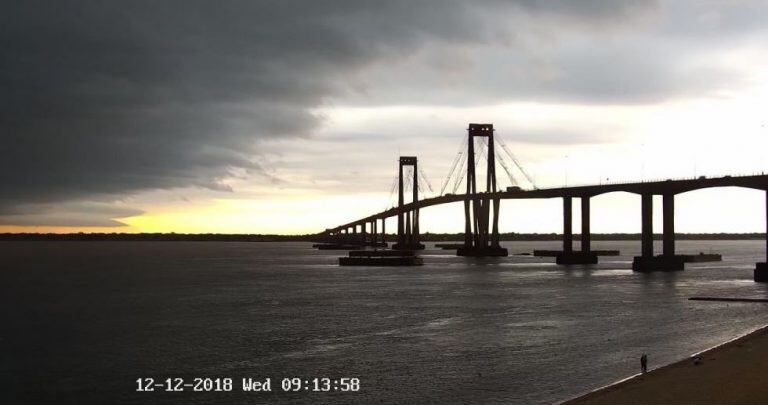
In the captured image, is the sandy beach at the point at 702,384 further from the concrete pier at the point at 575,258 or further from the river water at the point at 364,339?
the concrete pier at the point at 575,258

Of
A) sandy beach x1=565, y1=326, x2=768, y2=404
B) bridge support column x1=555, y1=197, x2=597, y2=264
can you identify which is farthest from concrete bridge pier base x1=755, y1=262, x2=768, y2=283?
sandy beach x1=565, y1=326, x2=768, y2=404

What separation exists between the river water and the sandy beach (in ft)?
11.4

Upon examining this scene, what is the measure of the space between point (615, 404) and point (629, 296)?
159 ft

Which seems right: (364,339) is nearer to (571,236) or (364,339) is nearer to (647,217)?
(647,217)

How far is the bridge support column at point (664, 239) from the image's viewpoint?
98.4 m

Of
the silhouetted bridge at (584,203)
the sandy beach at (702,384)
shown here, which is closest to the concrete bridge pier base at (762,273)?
the silhouetted bridge at (584,203)

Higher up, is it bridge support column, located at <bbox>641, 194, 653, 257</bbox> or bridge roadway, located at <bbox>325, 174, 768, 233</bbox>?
bridge roadway, located at <bbox>325, 174, 768, 233</bbox>

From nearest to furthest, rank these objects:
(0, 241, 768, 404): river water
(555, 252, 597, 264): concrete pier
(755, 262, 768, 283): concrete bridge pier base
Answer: (0, 241, 768, 404): river water < (755, 262, 768, 283): concrete bridge pier base < (555, 252, 597, 264): concrete pier

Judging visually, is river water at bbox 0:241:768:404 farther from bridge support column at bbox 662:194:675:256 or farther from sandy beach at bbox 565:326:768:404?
bridge support column at bbox 662:194:675:256

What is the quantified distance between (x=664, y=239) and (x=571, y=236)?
25673 millimetres

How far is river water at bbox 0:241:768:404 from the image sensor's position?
2875 cm

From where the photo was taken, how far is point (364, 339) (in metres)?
A: 41.0

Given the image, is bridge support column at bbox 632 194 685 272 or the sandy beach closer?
the sandy beach

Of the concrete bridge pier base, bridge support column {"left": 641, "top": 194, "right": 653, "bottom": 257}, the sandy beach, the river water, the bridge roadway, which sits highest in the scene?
the bridge roadway
